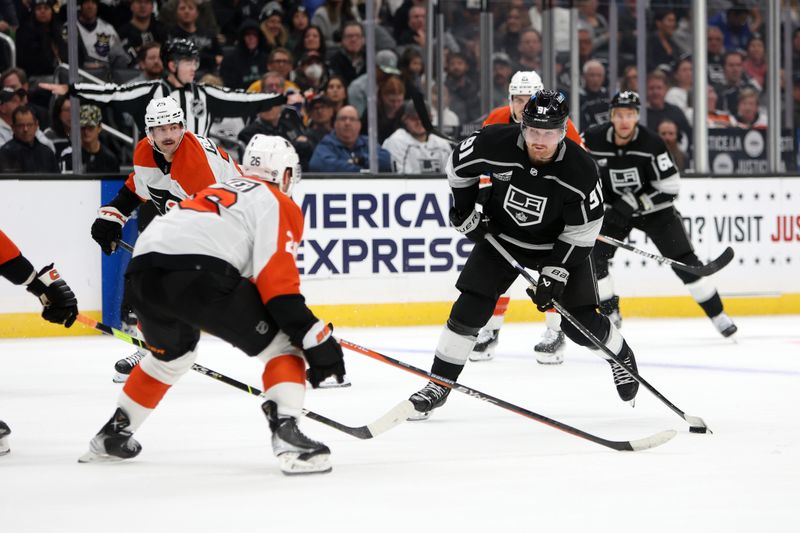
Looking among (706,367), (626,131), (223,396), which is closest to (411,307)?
(626,131)

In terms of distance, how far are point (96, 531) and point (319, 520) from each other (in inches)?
17.4

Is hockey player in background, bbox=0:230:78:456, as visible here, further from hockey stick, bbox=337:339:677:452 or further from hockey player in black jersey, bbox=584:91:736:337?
hockey player in black jersey, bbox=584:91:736:337

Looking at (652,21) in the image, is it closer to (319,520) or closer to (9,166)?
(9,166)

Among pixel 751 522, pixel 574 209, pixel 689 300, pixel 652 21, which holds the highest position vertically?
pixel 652 21

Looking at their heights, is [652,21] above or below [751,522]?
above

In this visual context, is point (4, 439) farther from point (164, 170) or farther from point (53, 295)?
point (164, 170)

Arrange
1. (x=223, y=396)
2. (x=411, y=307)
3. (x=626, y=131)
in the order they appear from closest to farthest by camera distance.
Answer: (x=223, y=396) → (x=626, y=131) → (x=411, y=307)

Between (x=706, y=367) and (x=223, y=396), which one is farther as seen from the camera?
(x=706, y=367)

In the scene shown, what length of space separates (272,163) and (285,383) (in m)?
0.54

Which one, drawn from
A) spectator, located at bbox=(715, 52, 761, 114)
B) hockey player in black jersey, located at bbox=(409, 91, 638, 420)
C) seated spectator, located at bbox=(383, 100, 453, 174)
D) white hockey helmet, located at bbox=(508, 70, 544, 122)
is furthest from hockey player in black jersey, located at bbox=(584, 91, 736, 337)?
spectator, located at bbox=(715, 52, 761, 114)

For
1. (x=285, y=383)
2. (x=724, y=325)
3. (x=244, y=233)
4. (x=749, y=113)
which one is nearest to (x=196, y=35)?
(x=724, y=325)

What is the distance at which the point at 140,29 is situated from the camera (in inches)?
278

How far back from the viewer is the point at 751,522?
2.37m

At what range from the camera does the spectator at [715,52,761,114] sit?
8.64 m
